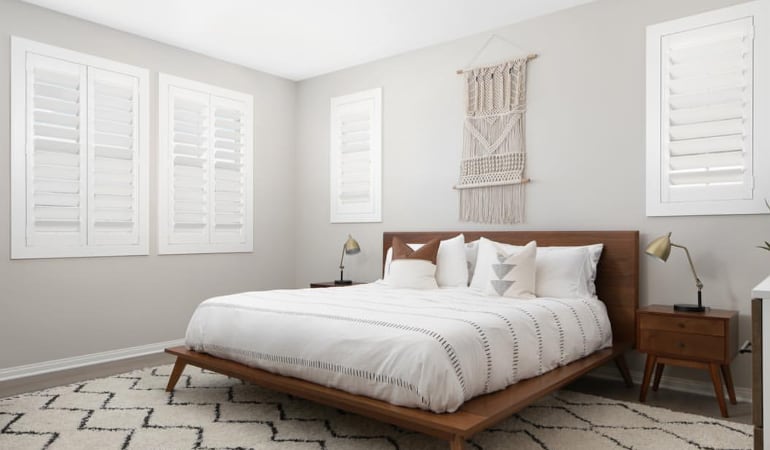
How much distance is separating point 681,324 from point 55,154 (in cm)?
422

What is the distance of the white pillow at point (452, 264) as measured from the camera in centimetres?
393

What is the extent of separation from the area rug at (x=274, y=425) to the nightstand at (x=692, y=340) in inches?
11.0

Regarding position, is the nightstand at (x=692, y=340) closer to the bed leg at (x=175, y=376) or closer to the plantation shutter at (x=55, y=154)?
the bed leg at (x=175, y=376)

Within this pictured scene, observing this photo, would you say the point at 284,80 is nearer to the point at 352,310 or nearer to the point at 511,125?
the point at 511,125

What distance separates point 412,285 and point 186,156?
233cm

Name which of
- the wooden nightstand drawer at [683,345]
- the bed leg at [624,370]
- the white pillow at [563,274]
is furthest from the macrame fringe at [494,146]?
the wooden nightstand drawer at [683,345]

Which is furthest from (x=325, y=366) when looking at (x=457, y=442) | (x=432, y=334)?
(x=457, y=442)

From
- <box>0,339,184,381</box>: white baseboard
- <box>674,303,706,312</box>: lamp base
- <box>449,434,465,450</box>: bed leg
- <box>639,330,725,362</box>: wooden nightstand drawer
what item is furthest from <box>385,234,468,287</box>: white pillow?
<box>0,339,184,381</box>: white baseboard

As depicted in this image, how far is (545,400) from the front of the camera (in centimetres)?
317

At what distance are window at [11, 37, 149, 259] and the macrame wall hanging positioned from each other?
262 cm

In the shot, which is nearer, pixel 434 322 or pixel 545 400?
pixel 434 322

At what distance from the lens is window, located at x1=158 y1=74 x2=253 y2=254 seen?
15.1 ft

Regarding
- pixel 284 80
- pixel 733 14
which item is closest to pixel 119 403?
pixel 284 80

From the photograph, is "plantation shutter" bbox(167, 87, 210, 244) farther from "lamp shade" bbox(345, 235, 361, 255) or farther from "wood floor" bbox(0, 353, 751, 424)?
"lamp shade" bbox(345, 235, 361, 255)
